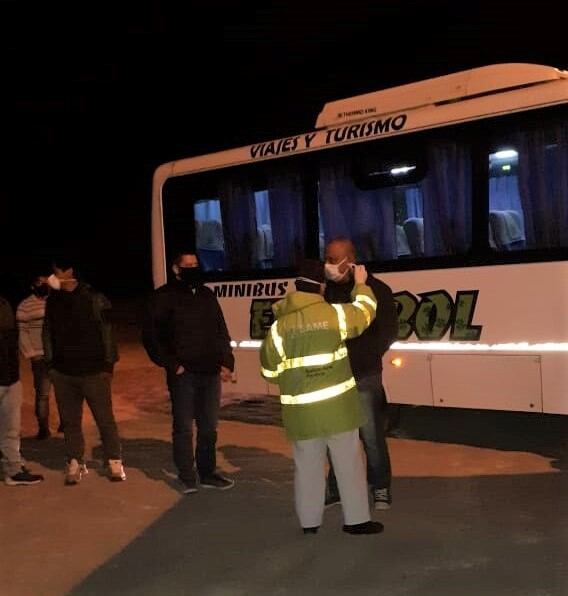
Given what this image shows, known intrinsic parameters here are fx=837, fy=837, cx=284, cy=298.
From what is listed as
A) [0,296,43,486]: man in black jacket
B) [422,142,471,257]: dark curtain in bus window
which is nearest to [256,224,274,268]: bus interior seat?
[422,142,471,257]: dark curtain in bus window

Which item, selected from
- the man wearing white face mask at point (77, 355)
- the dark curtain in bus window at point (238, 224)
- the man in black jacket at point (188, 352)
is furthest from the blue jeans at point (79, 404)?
the dark curtain in bus window at point (238, 224)

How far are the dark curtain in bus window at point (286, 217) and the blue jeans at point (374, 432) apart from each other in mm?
3503

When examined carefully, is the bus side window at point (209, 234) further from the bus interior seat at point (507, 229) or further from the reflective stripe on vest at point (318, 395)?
the reflective stripe on vest at point (318, 395)

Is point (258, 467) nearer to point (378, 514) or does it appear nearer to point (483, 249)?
point (378, 514)

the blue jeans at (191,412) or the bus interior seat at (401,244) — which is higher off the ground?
the bus interior seat at (401,244)

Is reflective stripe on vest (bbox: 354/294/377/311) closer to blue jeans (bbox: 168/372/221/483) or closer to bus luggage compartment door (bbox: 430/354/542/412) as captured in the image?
blue jeans (bbox: 168/372/221/483)

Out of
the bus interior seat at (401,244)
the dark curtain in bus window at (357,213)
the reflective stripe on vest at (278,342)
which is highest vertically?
the dark curtain in bus window at (357,213)

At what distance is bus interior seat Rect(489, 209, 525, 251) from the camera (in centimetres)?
747

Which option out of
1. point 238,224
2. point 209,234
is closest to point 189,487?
point 238,224

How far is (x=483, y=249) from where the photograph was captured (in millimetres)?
7707

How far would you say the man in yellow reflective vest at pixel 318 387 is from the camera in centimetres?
535

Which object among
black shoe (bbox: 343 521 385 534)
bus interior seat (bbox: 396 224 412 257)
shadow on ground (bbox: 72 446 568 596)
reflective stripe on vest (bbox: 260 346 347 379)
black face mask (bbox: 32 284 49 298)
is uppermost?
bus interior seat (bbox: 396 224 412 257)

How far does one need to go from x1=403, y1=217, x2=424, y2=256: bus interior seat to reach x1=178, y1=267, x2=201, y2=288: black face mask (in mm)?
2437

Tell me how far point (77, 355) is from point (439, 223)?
3.60 m
